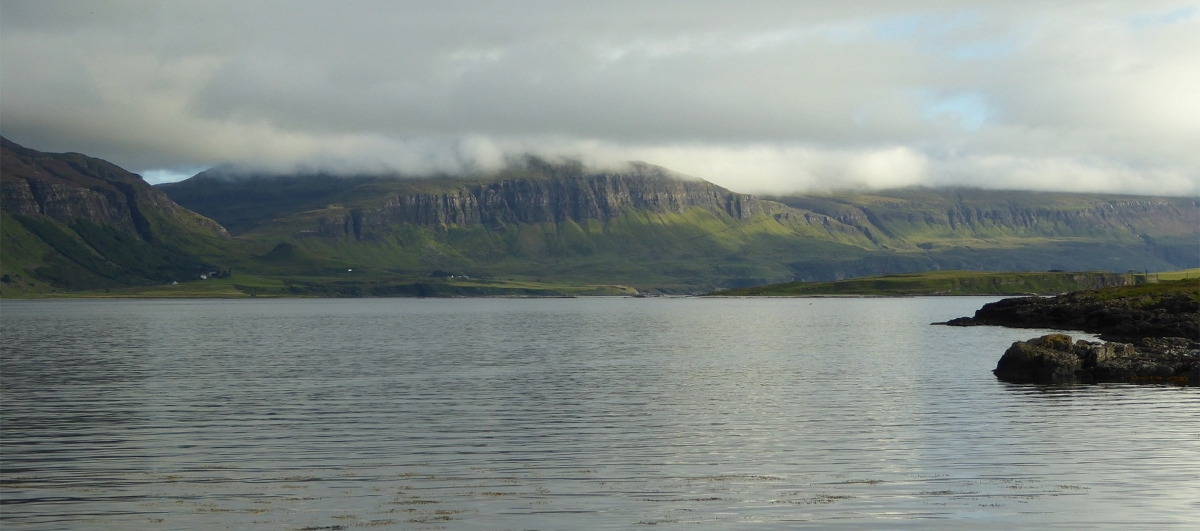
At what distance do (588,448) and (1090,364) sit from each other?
138 feet

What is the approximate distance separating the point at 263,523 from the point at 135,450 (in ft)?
53.5

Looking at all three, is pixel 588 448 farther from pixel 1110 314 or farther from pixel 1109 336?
pixel 1110 314

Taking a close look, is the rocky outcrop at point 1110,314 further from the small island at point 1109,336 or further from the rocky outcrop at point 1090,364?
the rocky outcrop at point 1090,364

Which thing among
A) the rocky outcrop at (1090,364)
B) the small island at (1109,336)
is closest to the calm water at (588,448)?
the rocky outcrop at (1090,364)

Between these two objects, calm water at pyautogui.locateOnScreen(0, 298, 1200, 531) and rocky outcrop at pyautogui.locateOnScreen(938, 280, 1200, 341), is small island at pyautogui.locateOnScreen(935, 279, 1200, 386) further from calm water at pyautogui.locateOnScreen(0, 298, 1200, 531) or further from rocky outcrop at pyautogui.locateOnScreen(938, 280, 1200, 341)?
calm water at pyautogui.locateOnScreen(0, 298, 1200, 531)

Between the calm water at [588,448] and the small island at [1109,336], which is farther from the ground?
the small island at [1109,336]

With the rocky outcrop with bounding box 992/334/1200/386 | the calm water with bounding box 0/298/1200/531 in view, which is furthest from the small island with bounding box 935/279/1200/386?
the calm water with bounding box 0/298/1200/531

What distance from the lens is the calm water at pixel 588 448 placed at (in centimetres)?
2831

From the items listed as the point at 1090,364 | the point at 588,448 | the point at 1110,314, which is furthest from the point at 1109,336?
the point at 588,448

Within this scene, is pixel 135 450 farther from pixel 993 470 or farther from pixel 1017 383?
pixel 1017 383

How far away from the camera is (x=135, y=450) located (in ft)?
133

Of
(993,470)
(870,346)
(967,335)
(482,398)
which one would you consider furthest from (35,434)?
(967,335)

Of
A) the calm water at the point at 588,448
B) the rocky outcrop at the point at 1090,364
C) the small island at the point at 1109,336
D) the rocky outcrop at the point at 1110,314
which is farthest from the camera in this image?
the rocky outcrop at the point at 1110,314

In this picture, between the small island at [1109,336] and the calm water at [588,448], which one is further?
the small island at [1109,336]
